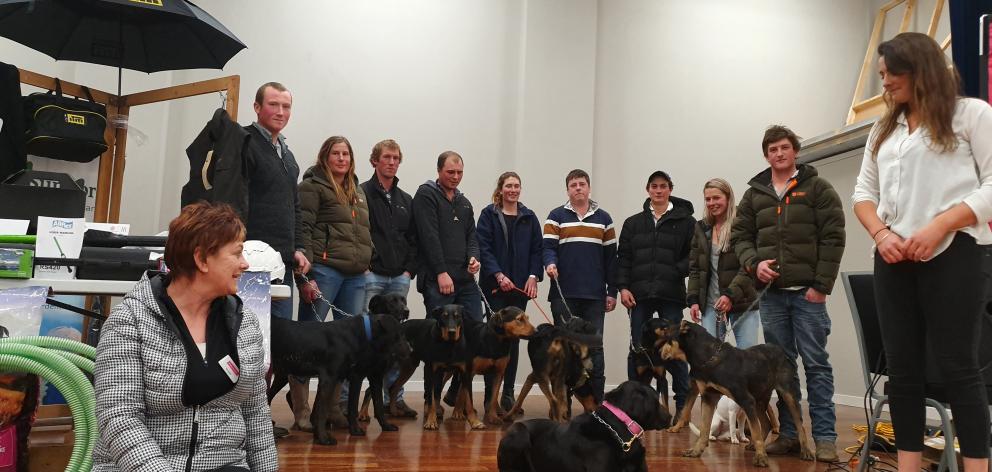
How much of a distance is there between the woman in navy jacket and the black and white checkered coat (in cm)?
347

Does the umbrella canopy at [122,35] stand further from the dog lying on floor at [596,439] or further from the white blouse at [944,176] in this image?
the white blouse at [944,176]

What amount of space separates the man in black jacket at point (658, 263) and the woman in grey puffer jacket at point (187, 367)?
344cm

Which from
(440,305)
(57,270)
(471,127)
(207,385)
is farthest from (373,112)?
(207,385)

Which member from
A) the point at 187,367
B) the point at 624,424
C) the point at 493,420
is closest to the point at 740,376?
the point at 624,424

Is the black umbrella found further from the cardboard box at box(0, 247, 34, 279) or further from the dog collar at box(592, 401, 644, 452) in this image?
the dog collar at box(592, 401, 644, 452)

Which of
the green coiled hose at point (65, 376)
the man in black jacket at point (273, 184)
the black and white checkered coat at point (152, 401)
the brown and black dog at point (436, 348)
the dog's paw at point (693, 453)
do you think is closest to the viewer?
the black and white checkered coat at point (152, 401)

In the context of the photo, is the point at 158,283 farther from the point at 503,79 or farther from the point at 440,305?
the point at 503,79

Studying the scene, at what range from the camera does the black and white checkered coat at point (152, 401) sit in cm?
156

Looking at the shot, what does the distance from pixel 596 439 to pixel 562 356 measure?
1952 mm

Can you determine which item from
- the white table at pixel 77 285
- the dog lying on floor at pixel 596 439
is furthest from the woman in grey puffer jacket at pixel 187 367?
the dog lying on floor at pixel 596 439

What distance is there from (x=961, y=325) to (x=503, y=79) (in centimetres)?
553

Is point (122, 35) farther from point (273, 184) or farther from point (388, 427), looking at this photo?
point (388, 427)

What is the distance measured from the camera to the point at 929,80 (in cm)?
209

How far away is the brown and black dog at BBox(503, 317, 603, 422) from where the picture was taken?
4.51m
